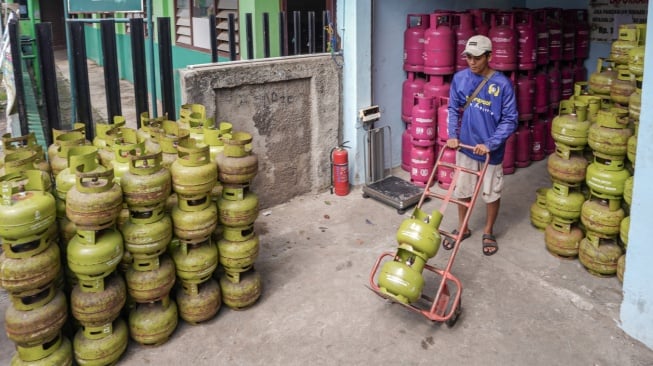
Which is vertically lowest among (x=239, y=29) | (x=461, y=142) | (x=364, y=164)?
(x=364, y=164)

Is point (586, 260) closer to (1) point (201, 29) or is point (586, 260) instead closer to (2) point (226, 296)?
(2) point (226, 296)

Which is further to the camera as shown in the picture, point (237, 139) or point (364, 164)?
point (364, 164)

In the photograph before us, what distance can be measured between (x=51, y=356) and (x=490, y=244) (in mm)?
4023

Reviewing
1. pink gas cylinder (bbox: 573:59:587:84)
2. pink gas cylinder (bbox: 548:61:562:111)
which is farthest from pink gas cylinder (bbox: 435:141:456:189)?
pink gas cylinder (bbox: 573:59:587:84)

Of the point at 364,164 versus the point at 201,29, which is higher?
the point at 201,29

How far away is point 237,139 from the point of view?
470 centimetres

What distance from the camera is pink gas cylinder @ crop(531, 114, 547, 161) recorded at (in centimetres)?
809

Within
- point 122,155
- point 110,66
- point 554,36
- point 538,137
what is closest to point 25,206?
point 122,155

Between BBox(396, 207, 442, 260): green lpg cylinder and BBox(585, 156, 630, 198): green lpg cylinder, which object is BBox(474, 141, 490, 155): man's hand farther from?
BBox(396, 207, 442, 260): green lpg cylinder

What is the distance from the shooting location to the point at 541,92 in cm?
791

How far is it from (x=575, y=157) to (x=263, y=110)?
3.33 metres

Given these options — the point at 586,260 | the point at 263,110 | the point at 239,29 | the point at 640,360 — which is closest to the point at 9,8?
the point at 263,110

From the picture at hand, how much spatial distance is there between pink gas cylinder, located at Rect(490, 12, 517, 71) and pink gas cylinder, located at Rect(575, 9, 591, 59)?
1.67 meters

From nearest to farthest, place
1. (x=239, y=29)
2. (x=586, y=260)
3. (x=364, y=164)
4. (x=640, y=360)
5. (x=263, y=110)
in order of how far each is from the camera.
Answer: (x=640, y=360), (x=586, y=260), (x=263, y=110), (x=364, y=164), (x=239, y=29)
